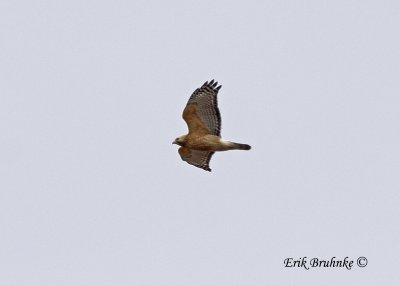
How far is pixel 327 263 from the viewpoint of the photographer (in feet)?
93.2

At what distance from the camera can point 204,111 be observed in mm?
26312

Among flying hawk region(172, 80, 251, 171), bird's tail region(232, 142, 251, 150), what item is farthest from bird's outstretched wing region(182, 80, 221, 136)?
bird's tail region(232, 142, 251, 150)

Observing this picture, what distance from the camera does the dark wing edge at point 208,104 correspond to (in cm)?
2614

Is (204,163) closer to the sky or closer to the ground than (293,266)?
closer to the sky

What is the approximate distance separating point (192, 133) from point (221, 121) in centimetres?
86

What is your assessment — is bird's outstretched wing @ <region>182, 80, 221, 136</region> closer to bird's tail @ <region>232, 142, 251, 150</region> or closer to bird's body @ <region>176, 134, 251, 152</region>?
bird's body @ <region>176, 134, 251, 152</region>

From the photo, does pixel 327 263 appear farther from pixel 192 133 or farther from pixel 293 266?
pixel 192 133

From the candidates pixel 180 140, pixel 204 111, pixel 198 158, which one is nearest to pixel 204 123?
pixel 204 111

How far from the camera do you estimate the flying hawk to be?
2616 centimetres

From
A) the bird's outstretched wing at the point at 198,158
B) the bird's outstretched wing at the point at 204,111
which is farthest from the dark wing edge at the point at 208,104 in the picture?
the bird's outstretched wing at the point at 198,158

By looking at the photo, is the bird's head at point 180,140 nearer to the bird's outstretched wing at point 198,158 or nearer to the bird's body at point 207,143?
the bird's body at point 207,143

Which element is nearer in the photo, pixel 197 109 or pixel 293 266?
pixel 197 109

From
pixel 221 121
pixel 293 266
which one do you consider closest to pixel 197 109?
pixel 221 121

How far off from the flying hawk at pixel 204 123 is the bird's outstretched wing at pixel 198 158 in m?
0.31
